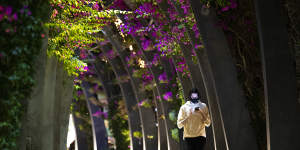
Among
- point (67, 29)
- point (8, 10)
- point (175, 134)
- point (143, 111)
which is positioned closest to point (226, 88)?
point (67, 29)

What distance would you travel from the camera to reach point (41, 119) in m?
6.63

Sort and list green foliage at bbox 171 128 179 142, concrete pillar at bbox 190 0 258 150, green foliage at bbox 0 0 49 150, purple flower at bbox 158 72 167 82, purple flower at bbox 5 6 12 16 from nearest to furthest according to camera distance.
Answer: purple flower at bbox 5 6 12 16 < green foliage at bbox 0 0 49 150 < concrete pillar at bbox 190 0 258 150 < green foliage at bbox 171 128 179 142 < purple flower at bbox 158 72 167 82

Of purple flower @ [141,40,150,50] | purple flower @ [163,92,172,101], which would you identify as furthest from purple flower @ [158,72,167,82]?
purple flower @ [141,40,150,50]

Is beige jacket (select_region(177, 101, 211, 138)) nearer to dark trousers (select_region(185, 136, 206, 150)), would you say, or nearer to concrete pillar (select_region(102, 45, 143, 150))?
dark trousers (select_region(185, 136, 206, 150))

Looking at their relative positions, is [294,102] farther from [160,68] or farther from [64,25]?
[160,68]

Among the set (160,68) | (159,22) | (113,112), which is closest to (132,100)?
(113,112)

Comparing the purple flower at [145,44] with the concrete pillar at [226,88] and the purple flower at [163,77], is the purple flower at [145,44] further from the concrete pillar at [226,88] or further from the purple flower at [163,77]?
the concrete pillar at [226,88]

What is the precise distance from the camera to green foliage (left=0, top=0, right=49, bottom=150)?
3828mm

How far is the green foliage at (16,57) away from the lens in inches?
151

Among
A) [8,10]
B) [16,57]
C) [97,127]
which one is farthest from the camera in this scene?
[97,127]

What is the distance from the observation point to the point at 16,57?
3936 millimetres

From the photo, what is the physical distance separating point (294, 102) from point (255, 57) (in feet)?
4.46

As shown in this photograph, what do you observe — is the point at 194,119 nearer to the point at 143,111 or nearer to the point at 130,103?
the point at 143,111

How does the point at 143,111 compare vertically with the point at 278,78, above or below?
above
